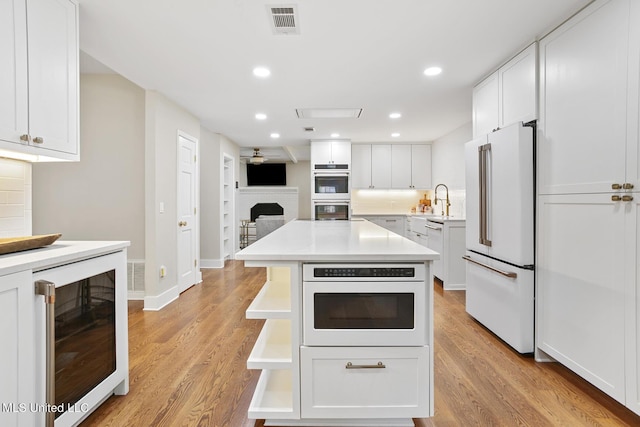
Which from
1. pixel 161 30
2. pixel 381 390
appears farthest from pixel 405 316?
pixel 161 30

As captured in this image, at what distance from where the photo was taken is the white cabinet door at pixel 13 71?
157cm

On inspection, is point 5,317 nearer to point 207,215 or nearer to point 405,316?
point 405,316

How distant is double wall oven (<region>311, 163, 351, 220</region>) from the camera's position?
6168 mm

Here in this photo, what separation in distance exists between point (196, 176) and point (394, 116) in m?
2.90

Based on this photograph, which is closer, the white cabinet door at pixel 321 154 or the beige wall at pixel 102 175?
the beige wall at pixel 102 175

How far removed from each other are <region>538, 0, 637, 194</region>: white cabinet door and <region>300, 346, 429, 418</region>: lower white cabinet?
1.46 meters

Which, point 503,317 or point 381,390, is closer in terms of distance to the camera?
point 381,390

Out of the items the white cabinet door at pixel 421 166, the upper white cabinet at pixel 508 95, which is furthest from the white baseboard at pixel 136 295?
the white cabinet door at pixel 421 166

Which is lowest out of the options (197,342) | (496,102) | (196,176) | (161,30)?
(197,342)

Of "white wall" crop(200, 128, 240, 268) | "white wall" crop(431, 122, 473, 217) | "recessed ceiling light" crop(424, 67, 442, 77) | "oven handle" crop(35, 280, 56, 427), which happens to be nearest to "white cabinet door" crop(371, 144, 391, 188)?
"white wall" crop(431, 122, 473, 217)

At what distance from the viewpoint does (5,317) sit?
1196mm

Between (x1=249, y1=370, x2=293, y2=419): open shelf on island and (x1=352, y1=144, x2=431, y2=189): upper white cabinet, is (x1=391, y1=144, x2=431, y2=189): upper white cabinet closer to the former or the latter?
(x1=352, y1=144, x2=431, y2=189): upper white cabinet

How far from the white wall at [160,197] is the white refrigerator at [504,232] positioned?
10.6ft

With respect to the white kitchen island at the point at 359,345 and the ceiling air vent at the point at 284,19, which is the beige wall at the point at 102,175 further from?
the white kitchen island at the point at 359,345
